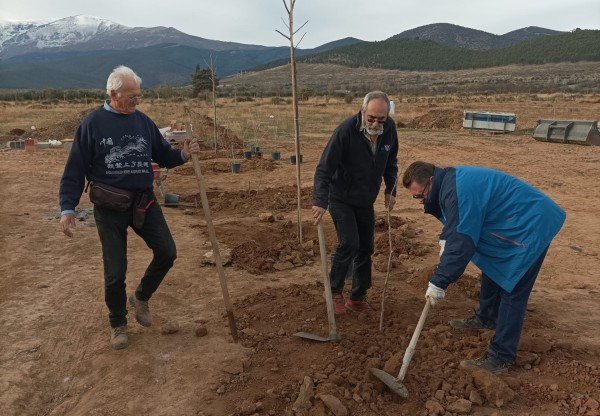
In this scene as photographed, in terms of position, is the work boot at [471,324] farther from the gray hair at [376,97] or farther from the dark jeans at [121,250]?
the dark jeans at [121,250]

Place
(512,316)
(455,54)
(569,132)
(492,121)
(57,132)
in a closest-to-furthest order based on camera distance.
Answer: (512,316) < (569,132) < (57,132) < (492,121) < (455,54)

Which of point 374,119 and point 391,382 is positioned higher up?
point 374,119

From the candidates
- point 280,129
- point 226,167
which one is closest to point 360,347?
point 226,167

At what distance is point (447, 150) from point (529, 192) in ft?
39.2

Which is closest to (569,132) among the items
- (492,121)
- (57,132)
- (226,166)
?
(492,121)

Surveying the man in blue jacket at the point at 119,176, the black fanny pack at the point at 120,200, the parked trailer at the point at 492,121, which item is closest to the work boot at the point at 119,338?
the man in blue jacket at the point at 119,176

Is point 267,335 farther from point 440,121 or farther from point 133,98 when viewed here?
point 440,121

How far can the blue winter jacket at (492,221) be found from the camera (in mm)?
2607

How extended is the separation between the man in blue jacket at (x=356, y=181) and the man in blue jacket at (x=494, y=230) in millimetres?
651

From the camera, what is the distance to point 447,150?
14.2 m

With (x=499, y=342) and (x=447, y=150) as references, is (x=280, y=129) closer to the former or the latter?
(x=447, y=150)

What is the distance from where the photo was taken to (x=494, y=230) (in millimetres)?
2781

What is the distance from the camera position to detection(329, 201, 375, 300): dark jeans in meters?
3.56

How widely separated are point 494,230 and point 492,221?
0.05 meters
